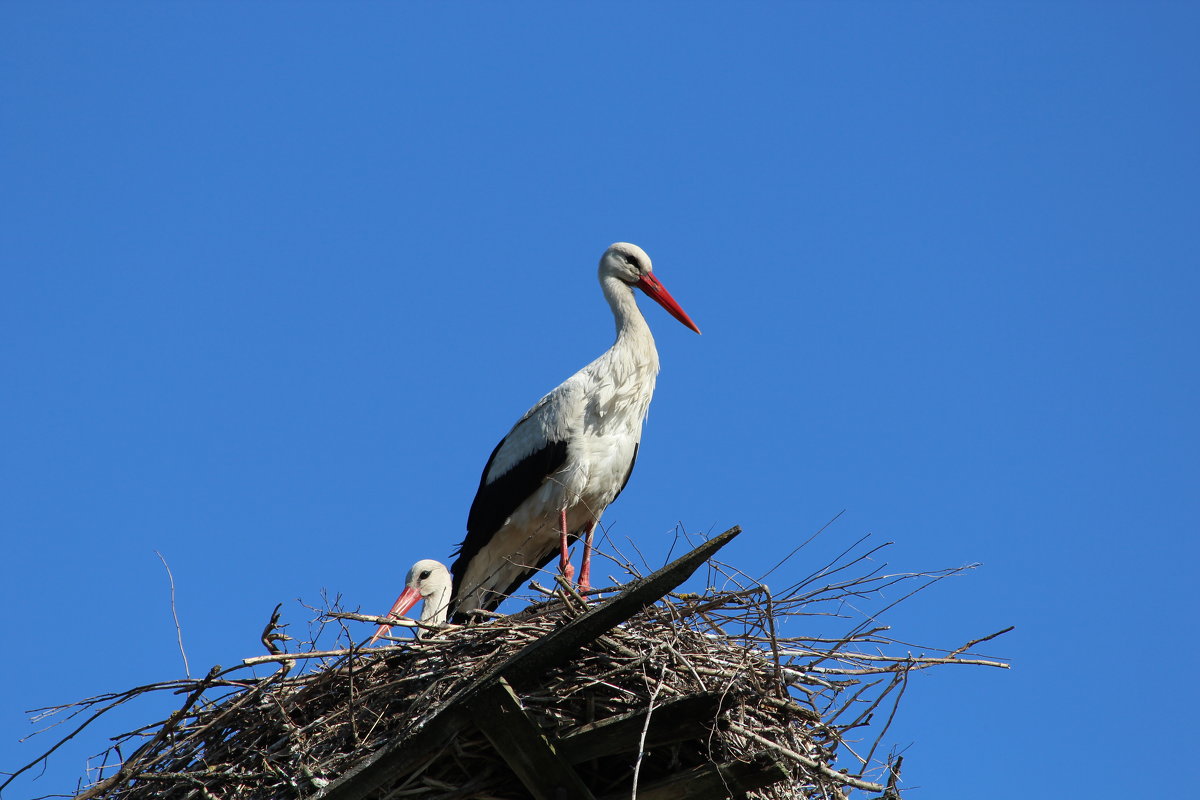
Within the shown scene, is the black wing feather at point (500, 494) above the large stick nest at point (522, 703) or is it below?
above

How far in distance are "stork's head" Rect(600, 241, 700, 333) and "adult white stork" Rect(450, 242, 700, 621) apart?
30 cm

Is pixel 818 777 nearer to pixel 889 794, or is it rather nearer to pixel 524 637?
pixel 889 794

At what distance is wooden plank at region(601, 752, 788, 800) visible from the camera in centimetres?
356

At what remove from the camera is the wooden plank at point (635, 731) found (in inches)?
141

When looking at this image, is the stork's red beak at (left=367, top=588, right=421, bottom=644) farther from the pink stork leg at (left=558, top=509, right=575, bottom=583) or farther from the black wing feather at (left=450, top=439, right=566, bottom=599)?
the pink stork leg at (left=558, top=509, right=575, bottom=583)

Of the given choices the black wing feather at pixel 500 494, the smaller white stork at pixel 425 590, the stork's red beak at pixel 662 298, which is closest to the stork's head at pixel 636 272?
the stork's red beak at pixel 662 298

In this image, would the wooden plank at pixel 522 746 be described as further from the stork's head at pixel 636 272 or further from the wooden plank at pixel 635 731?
the stork's head at pixel 636 272

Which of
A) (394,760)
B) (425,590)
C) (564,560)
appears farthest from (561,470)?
(394,760)

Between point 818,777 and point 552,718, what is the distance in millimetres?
745

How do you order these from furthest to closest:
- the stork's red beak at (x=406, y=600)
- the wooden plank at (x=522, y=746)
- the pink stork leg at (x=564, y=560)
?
1. the stork's red beak at (x=406, y=600)
2. the pink stork leg at (x=564, y=560)
3. the wooden plank at (x=522, y=746)

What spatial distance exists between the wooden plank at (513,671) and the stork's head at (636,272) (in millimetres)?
3940

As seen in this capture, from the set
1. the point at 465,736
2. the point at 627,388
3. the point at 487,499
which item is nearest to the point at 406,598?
the point at 487,499

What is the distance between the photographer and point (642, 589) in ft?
11.7

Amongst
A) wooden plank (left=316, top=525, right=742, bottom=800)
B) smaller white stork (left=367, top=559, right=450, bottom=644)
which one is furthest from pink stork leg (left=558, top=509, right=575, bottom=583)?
wooden plank (left=316, top=525, right=742, bottom=800)
